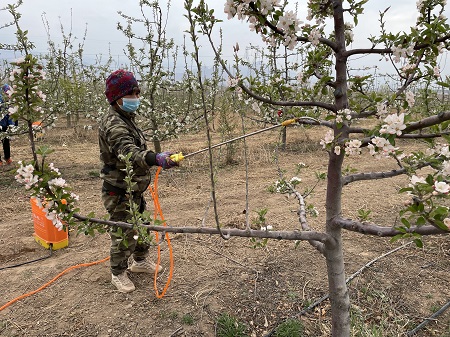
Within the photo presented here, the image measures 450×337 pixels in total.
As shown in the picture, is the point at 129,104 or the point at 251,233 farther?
the point at 129,104

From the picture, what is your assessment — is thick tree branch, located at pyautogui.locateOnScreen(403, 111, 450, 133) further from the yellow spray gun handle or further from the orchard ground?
the yellow spray gun handle

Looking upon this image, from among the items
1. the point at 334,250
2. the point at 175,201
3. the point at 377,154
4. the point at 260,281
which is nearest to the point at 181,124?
the point at 175,201

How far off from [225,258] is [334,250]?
178 cm

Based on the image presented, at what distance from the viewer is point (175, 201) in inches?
203

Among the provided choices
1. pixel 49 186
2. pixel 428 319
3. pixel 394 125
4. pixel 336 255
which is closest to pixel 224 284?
pixel 336 255

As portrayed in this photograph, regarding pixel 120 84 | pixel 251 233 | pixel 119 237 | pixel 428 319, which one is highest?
Answer: pixel 120 84

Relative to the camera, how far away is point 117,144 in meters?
2.54

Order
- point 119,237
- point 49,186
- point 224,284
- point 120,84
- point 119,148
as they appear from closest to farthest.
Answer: point 49,186 < point 119,148 < point 120,84 < point 119,237 < point 224,284

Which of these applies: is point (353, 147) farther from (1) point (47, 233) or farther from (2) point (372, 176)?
(1) point (47, 233)

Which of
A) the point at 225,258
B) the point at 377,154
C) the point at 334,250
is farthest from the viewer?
the point at 225,258

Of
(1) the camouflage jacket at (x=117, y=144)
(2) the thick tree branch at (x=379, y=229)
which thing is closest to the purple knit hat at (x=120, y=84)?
(1) the camouflage jacket at (x=117, y=144)

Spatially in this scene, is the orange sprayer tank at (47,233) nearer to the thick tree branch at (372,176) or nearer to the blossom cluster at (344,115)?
the thick tree branch at (372,176)

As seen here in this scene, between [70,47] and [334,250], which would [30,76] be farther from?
[70,47]

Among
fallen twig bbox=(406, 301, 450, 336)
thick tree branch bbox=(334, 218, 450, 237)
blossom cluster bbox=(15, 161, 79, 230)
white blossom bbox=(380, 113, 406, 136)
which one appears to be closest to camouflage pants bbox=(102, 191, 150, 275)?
blossom cluster bbox=(15, 161, 79, 230)
